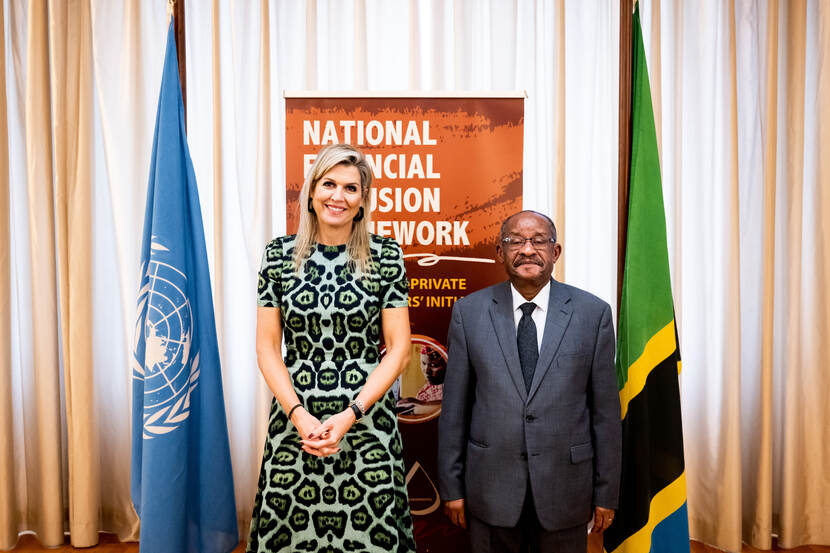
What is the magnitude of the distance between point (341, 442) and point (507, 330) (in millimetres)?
652

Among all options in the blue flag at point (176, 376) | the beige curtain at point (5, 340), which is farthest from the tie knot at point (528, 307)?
the beige curtain at point (5, 340)

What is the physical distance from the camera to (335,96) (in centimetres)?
229

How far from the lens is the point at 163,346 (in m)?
2.16

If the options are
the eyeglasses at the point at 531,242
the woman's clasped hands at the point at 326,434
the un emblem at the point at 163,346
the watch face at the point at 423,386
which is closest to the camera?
the woman's clasped hands at the point at 326,434

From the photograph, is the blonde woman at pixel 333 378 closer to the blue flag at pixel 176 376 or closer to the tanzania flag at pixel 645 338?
the blue flag at pixel 176 376

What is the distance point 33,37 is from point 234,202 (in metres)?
1.29

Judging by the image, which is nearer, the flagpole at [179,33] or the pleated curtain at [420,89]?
the flagpole at [179,33]

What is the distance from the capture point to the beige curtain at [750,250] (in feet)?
9.35

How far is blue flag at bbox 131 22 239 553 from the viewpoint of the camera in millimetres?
2150

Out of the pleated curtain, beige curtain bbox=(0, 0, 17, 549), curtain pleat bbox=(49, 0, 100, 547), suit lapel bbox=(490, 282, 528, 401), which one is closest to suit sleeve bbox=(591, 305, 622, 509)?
suit lapel bbox=(490, 282, 528, 401)

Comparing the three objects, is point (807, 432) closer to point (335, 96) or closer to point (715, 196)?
point (715, 196)

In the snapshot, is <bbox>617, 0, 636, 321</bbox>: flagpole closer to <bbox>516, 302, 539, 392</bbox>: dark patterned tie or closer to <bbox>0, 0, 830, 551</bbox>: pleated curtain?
<bbox>0, 0, 830, 551</bbox>: pleated curtain

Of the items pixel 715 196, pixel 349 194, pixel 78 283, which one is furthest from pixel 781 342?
pixel 78 283

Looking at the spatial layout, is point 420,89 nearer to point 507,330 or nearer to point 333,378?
point 507,330
